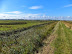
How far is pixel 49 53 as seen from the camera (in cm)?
822

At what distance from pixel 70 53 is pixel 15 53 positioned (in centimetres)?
450

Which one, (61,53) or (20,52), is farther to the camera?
(61,53)

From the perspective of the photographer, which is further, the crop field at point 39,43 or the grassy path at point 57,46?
the grassy path at point 57,46

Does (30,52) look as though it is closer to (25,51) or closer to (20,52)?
(25,51)

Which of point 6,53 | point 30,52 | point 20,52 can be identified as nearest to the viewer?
point 6,53

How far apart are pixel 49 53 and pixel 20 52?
8.35 feet

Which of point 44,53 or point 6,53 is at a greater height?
point 6,53

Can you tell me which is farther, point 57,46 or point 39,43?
point 39,43

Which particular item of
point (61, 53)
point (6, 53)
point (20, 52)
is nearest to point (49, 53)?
point (61, 53)

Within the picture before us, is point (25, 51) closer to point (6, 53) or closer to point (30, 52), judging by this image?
point (30, 52)

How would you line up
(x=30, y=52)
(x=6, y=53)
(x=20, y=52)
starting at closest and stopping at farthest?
(x=6, y=53), (x=20, y=52), (x=30, y=52)

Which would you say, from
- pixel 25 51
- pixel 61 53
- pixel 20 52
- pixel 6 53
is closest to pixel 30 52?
pixel 25 51

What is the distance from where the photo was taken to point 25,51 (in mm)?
7887

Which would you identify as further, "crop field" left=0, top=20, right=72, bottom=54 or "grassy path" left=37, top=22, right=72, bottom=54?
"grassy path" left=37, top=22, right=72, bottom=54
